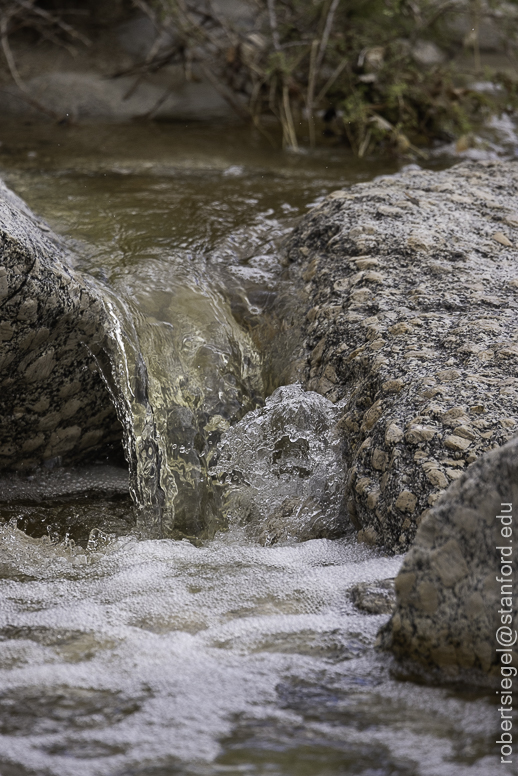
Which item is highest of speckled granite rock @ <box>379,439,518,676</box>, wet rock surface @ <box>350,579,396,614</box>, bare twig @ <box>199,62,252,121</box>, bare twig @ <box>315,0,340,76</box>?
bare twig @ <box>315,0,340,76</box>

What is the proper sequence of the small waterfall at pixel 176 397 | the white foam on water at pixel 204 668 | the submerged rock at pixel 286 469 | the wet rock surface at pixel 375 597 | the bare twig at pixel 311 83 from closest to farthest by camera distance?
the white foam on water at pixel 204 668 < the wet rock surface at pixel 375 597 < the submerged rock at pixel 286 469 < the small waterfall at pixel 176 397 < the bare twig at pixel 311 83

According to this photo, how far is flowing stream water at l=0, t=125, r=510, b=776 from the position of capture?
1.08 metres

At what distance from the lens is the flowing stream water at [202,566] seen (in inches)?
42.7

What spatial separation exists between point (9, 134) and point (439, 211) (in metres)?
3.73

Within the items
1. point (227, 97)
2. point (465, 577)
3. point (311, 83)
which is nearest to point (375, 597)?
point (465, 577)

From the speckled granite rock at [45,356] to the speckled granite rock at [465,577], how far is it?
1.45 metres

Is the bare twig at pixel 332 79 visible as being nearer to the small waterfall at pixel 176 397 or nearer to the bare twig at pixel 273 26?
the bare twig at pixel 273 26

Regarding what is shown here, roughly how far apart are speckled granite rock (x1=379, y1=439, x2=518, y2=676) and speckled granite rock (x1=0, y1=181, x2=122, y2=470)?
57.0 inches

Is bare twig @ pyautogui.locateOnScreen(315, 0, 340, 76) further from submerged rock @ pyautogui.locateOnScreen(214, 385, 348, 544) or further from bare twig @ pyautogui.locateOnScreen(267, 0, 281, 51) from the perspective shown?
submerged rock @ pyautogui.locateOnScreen(214, 385, 348, 544)

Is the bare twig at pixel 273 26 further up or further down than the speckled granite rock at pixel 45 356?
further up

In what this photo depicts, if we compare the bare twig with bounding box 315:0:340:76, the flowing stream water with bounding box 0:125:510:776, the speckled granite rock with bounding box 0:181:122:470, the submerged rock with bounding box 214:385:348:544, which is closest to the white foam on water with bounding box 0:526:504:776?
the flowing stream water with bounding box 0:125:510:776

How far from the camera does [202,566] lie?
1.79 meters

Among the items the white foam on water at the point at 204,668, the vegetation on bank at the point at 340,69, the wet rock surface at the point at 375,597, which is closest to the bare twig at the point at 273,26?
the vegetation on bank at the point at 340,69

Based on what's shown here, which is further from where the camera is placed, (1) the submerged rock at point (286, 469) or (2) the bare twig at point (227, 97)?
(2) the bare twig at point (227, 97)
